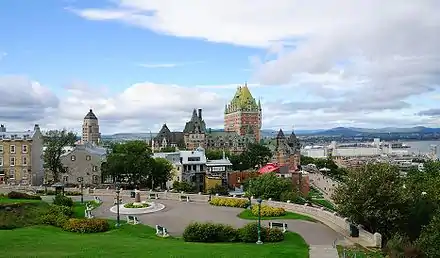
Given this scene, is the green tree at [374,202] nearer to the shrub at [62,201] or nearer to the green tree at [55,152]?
the shrub at [62,201]

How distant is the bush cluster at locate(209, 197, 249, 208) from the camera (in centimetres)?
4581

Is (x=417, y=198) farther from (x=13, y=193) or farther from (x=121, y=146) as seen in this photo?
(x=121, y=146)

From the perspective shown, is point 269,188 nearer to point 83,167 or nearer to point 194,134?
point 83,167

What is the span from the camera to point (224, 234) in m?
30.2

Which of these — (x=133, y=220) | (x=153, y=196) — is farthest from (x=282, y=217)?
(x=153, y=196)

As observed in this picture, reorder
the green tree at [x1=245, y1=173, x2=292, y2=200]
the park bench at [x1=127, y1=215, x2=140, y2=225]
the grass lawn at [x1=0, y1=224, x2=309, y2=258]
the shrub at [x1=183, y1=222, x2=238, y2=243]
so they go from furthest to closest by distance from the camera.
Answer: the green tree at [x1=245, y1=173, x2=292, y2=200], the park bench at [x1=127, y1=215, x2=140, y2=225], the shrub at [x1=183, y1=222, x2=238, y2=243], the grass lawn at [x1=0, y1=224, x2=309, y2=258]

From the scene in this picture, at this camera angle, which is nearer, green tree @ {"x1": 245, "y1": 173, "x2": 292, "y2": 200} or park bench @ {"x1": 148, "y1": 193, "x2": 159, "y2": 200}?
green tree @ {"x1": 245, "y1": 173, "x2": 292, "y2": 200}

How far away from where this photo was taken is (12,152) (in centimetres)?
7388

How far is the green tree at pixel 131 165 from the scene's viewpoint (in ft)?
243

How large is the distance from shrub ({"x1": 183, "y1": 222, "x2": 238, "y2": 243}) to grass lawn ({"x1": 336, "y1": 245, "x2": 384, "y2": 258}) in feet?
20.4

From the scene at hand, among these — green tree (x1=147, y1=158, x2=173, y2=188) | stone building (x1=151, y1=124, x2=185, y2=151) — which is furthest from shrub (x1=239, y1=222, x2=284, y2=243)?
stone building (x1=151, y1=124, x2=185, y2=151)

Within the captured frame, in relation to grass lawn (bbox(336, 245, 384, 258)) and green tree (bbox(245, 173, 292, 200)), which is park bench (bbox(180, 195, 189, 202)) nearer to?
green tree (bbox(245, 173, 292, 200))

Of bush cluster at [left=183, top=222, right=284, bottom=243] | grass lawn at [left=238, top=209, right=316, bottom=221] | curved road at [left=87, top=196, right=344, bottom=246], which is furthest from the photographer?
grass lawn at [left=238, top=209, right=316, bottom=221]

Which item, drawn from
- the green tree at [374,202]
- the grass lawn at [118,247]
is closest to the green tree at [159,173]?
the grass lawn at [118,247]
